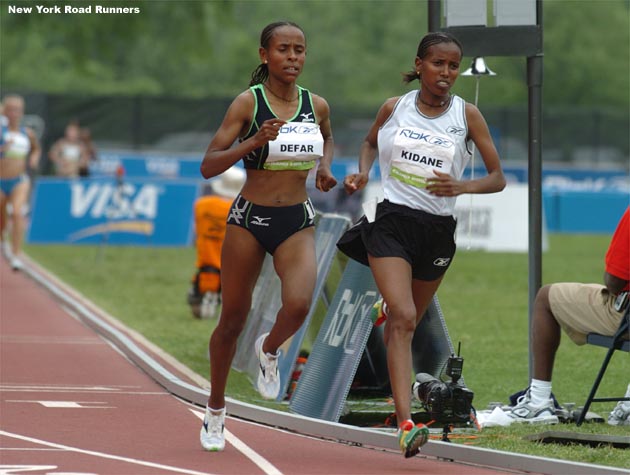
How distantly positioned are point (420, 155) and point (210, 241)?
7907mm

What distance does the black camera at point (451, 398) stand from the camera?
8.74 meters

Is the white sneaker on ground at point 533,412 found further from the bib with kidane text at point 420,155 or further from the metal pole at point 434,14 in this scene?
the metal pole at point 434,14

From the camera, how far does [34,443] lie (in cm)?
873

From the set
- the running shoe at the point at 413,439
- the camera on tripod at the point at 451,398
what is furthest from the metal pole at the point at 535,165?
the running shoe at the point at 413,439

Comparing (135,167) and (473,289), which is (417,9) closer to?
(135,167)

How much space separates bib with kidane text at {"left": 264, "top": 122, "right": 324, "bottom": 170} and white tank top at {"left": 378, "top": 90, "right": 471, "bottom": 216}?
417 millimetres

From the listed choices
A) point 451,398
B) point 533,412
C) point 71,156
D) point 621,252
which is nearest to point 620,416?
point 533,412

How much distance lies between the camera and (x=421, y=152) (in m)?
8.55

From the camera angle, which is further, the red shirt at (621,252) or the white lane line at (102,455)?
the red shirt at (621,252)

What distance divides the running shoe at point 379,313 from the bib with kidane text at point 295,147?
1.04 m

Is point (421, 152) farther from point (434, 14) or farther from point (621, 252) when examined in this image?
point (434, 14)

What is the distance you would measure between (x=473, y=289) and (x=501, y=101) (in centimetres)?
5449

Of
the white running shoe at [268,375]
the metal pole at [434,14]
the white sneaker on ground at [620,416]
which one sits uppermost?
the metal pole at [434,14]

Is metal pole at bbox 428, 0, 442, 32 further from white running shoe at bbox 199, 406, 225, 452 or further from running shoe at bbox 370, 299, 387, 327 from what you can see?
white running shoe at bbox 199, 406, 225, 452
